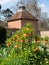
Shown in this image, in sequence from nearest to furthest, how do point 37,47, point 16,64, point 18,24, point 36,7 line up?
point 16,64
point 37,47
point 18,24
point 36,7

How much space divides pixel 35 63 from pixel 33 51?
34 centimetres

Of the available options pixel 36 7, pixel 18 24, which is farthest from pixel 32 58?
pixel 36 7

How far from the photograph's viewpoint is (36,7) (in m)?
50.1

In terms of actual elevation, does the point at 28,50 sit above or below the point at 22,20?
above

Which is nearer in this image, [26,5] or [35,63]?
[35,63]

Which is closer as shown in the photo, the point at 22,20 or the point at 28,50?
the point at 28,50

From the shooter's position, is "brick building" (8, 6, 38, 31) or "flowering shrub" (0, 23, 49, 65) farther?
"brick building" (8, 6, 38, 31)

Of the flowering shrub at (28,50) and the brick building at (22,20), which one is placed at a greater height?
the flowering shrub at (28,50)

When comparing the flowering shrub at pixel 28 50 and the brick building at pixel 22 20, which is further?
the brick building at pixel 22 20

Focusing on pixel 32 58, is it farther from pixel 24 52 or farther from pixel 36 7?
pixel 36 7

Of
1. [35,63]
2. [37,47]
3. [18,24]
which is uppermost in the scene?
[37,47]

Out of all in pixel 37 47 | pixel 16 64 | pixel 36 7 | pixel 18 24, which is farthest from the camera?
pixel 36 7

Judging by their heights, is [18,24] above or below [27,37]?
below

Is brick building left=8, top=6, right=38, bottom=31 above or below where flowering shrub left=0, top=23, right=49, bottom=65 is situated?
below
